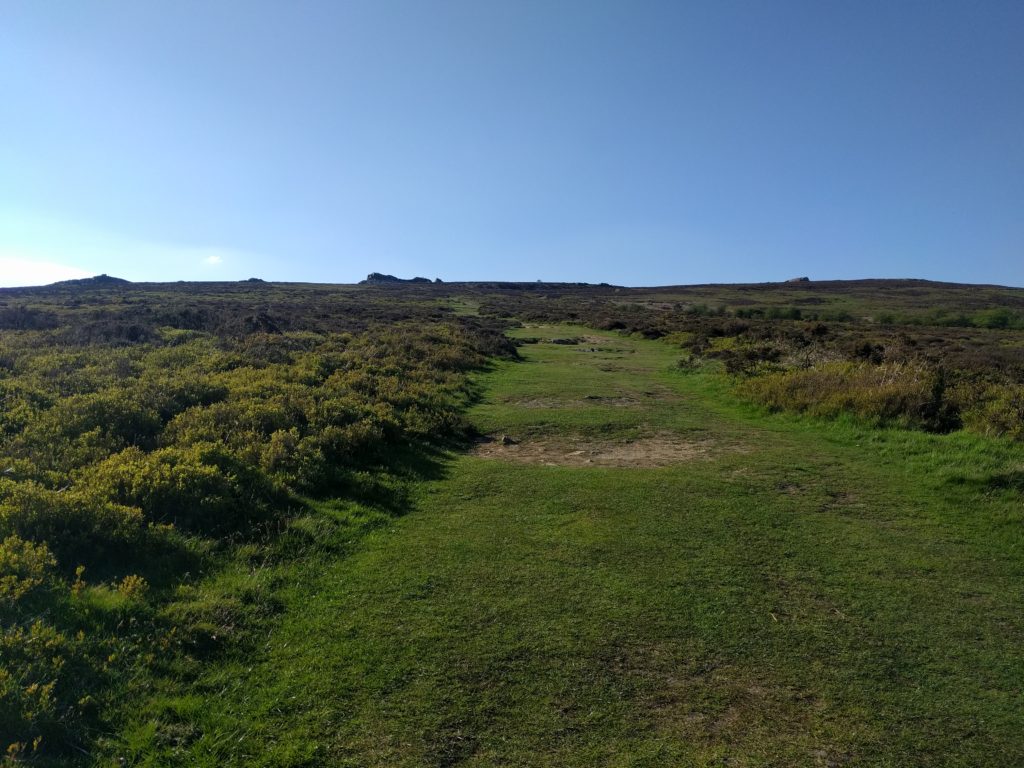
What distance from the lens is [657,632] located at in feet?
15.6

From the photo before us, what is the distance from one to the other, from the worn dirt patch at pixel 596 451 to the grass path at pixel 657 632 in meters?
0.98

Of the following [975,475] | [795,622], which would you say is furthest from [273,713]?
[975,475]

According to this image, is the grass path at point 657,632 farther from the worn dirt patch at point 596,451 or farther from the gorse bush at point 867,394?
the gorse bush at point 867,394

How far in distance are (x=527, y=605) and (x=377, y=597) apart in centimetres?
131

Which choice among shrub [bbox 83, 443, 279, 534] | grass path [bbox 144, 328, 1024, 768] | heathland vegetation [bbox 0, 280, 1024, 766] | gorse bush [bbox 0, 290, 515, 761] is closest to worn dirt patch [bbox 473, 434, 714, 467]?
heathland vegetation [bbox 0, 280, 1024, 766]

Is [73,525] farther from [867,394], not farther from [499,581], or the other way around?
→ [867,394]

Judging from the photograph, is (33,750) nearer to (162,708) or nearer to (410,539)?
(162,708)

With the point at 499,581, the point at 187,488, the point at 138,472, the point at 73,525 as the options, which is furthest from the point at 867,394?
the point at 73,525

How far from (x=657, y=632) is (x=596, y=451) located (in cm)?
594

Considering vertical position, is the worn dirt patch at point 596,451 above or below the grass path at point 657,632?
above

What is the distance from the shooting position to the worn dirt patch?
9953 millimetres

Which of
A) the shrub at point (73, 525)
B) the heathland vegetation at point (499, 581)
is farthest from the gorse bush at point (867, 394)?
the shrub at point (73, 525)

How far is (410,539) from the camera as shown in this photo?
665cm

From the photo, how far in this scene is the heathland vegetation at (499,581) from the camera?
3.70 meters
